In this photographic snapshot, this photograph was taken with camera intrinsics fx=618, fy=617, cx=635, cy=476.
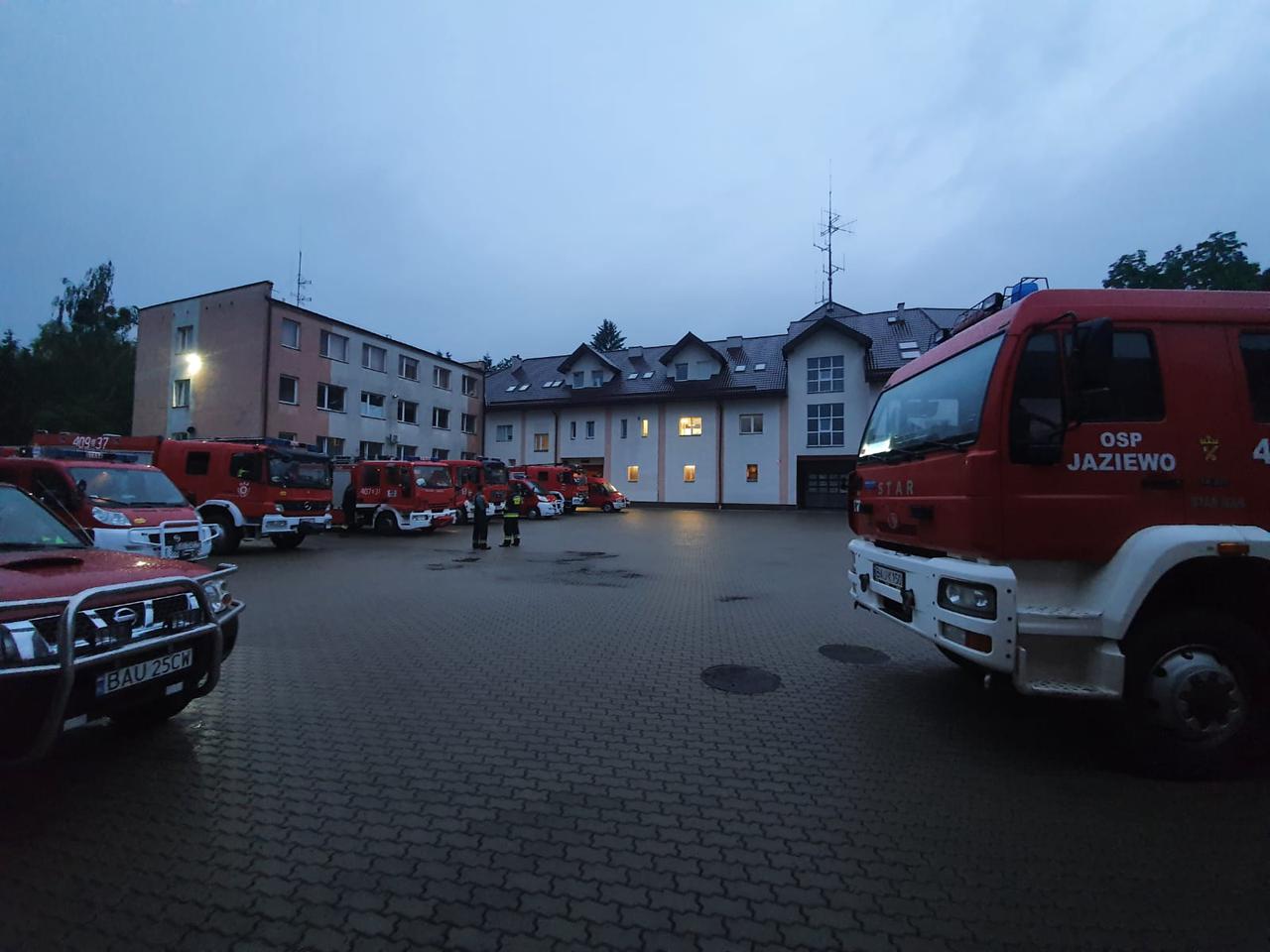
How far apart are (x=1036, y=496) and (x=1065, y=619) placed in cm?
71

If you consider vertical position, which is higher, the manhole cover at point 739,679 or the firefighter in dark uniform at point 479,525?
the firefighter in dark uniform at point 479,525

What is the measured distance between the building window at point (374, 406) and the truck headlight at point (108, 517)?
2687cm

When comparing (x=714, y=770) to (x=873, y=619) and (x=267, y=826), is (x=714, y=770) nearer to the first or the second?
(x=267, y=826)

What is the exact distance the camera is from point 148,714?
4.10 meters

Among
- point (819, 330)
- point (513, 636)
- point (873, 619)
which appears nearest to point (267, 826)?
point (513, 636)

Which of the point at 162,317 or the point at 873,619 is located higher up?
the point at 162,317

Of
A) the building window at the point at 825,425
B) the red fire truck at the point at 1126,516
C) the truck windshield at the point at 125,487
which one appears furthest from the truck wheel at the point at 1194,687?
the building window at the point at 825,425

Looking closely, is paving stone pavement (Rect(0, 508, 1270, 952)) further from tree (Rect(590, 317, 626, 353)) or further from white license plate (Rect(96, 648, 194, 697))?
tree (Rect(590, 317, 626, 353))

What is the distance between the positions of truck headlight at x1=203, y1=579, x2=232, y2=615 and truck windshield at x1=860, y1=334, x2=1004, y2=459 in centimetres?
484

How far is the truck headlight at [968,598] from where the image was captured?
11.5ft

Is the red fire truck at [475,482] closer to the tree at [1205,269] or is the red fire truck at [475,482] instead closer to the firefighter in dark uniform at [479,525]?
the firefighter in dark uniform at [479,525]

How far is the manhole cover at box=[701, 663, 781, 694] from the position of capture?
515cm

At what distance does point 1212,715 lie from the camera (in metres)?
3.48

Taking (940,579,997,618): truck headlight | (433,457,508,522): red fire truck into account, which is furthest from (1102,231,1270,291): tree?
(940,579,997,618): truck headlight
